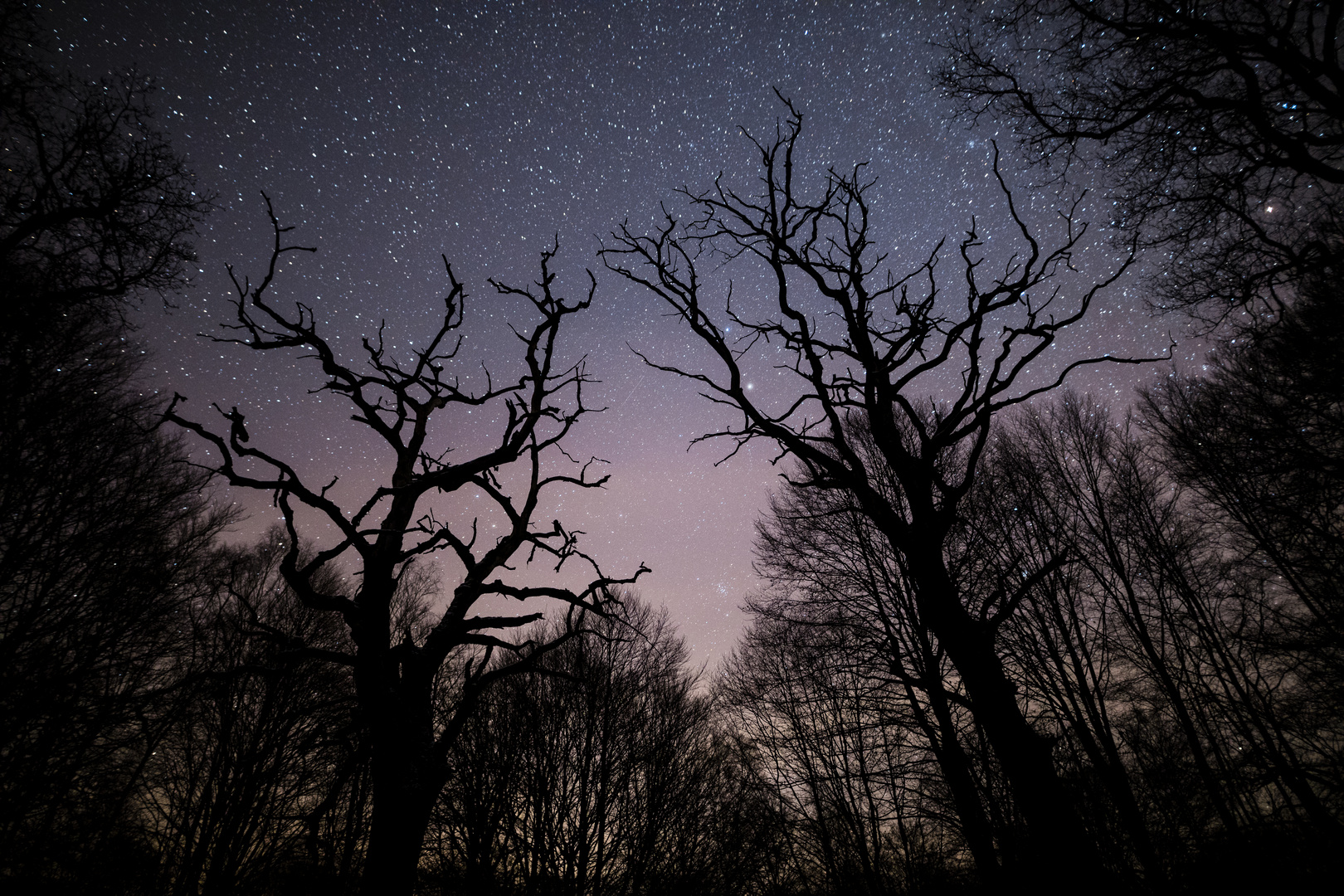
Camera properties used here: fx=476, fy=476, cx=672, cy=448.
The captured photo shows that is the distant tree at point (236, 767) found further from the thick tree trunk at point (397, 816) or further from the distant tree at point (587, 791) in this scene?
the thick tree trunk at point (397, 816)

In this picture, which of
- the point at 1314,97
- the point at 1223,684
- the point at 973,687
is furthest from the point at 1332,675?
the point at 973,687

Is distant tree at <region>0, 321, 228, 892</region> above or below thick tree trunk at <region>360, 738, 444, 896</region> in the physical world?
above

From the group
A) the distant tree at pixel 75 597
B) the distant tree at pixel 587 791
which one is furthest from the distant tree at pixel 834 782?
the distant tree at pixel 75 597

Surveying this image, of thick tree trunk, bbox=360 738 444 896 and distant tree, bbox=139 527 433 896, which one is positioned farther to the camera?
distant tree, bbox=139 527 433 896

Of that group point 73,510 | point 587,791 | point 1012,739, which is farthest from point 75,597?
point 1012,739

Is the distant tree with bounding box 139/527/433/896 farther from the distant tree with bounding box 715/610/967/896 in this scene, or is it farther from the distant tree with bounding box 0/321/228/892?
the distant tree with bounding box 715/610/967/896

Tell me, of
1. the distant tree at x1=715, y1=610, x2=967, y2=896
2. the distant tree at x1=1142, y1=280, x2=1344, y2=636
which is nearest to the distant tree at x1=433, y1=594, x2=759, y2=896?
the distant tree at x1=715, y1=610, x2=967, y2=896

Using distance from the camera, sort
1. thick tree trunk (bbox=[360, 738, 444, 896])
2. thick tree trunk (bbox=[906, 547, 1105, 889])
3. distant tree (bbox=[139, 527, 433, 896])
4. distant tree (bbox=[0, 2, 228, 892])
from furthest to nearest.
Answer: distant tree (bbox=[139, 527, 433, 896])
distant tree (bbox=[0, 2, 228, 892])
thick tree trunk (bbox=[360, 738, 444, 896])
thick tree trunk (bbox=[906, 547, 1105, 889])

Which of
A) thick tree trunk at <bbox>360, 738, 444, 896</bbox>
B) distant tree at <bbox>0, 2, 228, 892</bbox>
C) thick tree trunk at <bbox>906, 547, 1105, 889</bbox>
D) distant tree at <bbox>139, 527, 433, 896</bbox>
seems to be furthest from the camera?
distant tree at <bbox>139, 527, 433, 896</bbox>

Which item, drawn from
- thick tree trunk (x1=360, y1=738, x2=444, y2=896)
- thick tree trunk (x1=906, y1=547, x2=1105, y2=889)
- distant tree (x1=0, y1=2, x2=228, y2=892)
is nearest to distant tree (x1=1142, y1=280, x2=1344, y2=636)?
thick tree trunk (x1=906, y1=547, x2=1105, y2=889)

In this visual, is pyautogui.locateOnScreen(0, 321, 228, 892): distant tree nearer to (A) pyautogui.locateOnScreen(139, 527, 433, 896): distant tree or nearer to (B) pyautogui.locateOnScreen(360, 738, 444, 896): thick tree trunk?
(A) pyautogui.locateOnScreen(139, 527, 433, 896): distant tree

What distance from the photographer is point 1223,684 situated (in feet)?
34.2

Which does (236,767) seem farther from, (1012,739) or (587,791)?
(1012,739)

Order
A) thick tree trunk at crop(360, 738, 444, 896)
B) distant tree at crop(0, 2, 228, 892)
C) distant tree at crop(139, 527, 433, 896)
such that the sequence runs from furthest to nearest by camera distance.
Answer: distant tree at crop(139, 527, 433, 896), distant tree at crop(0, 2, 228, 892), thick tree trunk at crop(360, 738, 444, 896)
